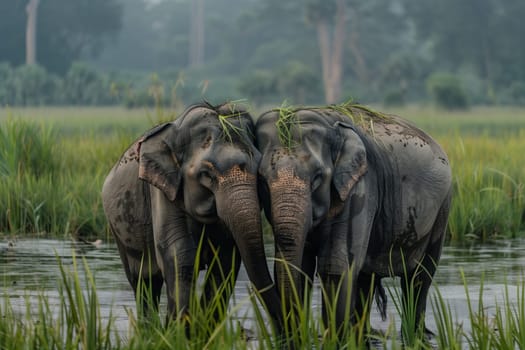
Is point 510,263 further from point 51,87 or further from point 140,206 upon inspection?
point 51,87

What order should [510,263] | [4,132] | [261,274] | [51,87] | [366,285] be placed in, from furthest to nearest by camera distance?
[51,87], [4,132], [510,263], [366,285], [261,274]

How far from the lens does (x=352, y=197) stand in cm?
637

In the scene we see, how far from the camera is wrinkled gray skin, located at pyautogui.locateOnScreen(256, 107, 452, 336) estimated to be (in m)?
5.80

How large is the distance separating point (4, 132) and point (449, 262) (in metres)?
4.92

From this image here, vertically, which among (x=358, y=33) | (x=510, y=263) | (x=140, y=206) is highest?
(x=358, y=33)

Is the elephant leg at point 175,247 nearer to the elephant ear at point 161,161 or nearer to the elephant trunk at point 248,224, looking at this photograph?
the elephant ear at point 161,161

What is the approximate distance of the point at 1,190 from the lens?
479 inches

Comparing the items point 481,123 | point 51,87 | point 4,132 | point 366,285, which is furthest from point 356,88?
point 366,285

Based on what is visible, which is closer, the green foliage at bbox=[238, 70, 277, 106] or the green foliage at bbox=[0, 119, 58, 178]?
the green foliage at bbox=[0, 119, 58, 178]

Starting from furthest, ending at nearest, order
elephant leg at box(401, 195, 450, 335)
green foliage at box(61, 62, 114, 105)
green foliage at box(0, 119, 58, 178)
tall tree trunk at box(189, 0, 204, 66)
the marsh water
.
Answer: tall tree trunk at box(189, 0, 204, 66) → green foliage at box(61, 62, 114, 105) → green foliage at box(0, 119, 58, 178) → the marsh water → elephant leg at box(401, 195, 450, 335)

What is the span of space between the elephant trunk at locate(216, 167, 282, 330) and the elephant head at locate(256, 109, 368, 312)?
0.07 meters

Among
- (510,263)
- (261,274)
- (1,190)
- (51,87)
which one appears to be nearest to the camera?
(261,274)

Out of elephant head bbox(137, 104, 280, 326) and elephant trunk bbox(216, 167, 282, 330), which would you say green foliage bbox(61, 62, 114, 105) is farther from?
elephant trunk bbox(216, 167, 282, 330)

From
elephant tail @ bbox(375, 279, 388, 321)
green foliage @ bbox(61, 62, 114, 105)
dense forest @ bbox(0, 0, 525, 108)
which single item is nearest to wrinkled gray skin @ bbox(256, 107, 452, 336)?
elephant tail @ bbox(375, 279, 388, 321)
